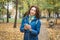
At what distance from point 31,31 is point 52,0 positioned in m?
26.7

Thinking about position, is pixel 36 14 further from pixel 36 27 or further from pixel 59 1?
pixel 59 1

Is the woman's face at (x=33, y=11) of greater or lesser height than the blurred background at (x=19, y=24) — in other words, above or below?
above

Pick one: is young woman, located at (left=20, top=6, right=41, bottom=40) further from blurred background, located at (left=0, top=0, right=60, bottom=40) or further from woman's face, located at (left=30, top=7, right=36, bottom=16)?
blurred background, located at (left=0, top=0, right=60, bottom=40)

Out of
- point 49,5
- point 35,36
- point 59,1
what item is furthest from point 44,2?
point 35,36

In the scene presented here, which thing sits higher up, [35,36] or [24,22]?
[24,22]

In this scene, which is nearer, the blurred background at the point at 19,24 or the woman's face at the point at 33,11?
the woman's face at the point at 33,11

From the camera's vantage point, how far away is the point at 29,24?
5.60 metres

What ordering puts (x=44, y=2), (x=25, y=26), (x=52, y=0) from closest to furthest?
(x=25, y=26) < (x=52, y=0) < (x=44, y=2)

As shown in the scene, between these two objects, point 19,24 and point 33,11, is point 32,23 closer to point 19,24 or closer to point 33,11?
point 33,11

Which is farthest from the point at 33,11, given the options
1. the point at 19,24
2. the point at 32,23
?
the point at 19,24

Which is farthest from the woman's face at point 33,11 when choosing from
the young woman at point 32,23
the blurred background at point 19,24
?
the blurred background at point 19,24

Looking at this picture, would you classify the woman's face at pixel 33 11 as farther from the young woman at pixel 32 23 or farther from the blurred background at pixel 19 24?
the blurred background at pixel 19 24

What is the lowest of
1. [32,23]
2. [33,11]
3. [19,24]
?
[19,24]

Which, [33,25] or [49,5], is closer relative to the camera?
[33,25]
